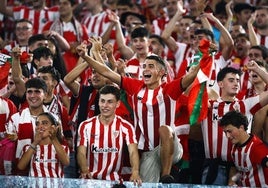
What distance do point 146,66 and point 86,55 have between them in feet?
2.33

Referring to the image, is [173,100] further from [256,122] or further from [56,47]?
[56,47]

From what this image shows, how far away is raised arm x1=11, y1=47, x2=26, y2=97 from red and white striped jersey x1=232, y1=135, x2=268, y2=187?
2680mm

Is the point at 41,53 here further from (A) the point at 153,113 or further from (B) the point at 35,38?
(A) the point at 153,113

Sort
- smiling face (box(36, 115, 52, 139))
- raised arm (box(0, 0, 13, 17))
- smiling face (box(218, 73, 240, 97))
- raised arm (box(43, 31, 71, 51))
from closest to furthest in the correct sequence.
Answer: smiling face (box(36, 115, 52, 139)) → smiling face (box(218, 73, 240, 97)) → raised arm (box(43, 31, 71, 51)) → raised arm (box(0, 0, 13, 17))

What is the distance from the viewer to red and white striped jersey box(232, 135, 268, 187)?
1217 centimetres

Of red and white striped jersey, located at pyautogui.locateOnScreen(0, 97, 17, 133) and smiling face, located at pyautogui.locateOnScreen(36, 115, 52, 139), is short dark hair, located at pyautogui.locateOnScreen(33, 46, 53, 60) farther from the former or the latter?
smiling face, located at pyautogui.locateOnScreen(36, 115, 52, 139)

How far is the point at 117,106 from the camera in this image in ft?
41.3

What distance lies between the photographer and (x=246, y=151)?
1227cm

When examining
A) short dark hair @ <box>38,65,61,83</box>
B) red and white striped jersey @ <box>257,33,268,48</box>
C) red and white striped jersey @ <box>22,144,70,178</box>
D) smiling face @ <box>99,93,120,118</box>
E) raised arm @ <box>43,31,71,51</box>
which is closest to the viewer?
red and white striped jersey @ <box>22,144,70,178</box>

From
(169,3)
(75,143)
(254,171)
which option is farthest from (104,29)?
(254,171)

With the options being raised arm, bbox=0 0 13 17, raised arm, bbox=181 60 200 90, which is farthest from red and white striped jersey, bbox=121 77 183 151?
raised arm, bbox=0 0 13 17

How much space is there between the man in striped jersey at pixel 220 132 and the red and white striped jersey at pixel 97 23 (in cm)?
461

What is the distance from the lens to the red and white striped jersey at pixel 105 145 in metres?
12.3

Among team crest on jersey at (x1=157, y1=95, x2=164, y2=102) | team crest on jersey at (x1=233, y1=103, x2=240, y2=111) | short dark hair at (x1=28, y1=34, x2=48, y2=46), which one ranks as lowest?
team crest on jersey at (x1=233, y1=103, x2=240, y2=111)
